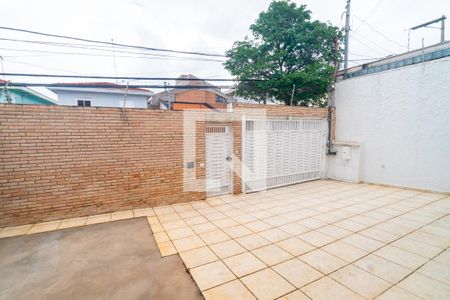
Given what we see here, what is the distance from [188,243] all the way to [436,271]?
3327mm

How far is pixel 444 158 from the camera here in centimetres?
562

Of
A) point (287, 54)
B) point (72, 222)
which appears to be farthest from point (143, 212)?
point (287, 54)

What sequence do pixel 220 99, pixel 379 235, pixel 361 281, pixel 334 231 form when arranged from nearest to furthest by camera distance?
pixel 361 281, pixel 379 235, pixel 334 231, pixel 220 99

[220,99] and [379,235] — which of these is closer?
[379,235]

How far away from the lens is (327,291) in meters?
2.27

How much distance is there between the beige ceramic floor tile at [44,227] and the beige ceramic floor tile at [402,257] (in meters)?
5.62

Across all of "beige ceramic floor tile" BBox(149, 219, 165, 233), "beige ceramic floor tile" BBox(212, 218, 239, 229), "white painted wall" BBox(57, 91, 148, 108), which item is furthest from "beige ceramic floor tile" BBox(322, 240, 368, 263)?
"white painted wall" BBox(57, 91, 148, 108)

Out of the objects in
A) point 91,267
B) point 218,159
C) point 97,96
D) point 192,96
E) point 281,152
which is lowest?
point 91,267

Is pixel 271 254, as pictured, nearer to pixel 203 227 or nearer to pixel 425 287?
pixel 203 227

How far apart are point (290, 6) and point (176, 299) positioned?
9836 millimetres

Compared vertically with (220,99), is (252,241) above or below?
below

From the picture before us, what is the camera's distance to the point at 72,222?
14.0 feet

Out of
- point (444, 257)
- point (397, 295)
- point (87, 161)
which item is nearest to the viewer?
point (397, 295)

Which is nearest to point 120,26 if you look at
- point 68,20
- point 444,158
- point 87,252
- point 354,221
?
point 68,20
